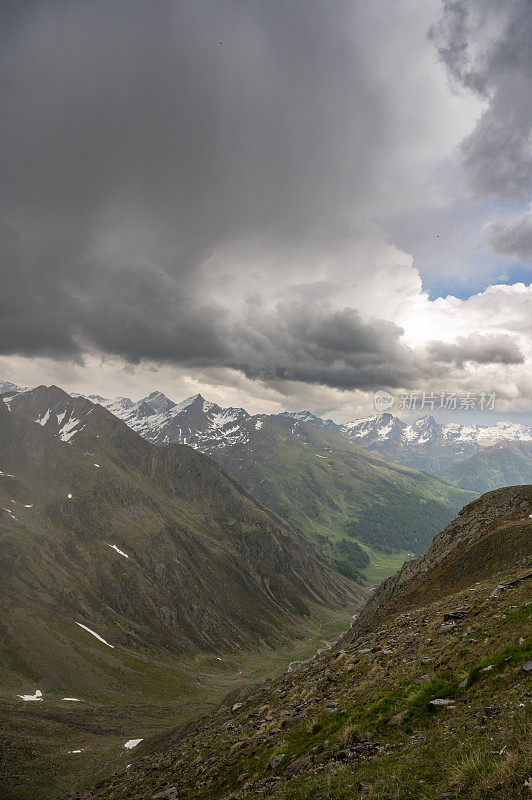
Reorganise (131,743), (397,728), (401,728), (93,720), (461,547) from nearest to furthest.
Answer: (401,728)
(397,728)
(461,547)
(131,743)
(93,720)

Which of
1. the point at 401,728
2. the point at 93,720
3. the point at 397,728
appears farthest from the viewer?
the point at 93,720

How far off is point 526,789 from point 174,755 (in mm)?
40144

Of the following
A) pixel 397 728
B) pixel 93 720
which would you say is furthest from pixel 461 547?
pixel 93 720

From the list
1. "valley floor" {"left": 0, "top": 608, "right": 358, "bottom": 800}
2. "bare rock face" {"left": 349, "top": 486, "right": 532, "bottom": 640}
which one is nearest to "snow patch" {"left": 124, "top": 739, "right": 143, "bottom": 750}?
"valley floor" {"left": 0, "top": 608, "right": 358, "bottom": 800}

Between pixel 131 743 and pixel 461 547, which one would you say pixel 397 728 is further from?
pixel 131 743

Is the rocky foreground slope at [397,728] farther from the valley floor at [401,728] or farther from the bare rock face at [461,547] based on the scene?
the bare rock face at [461,547]

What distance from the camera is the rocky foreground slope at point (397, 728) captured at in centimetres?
1084

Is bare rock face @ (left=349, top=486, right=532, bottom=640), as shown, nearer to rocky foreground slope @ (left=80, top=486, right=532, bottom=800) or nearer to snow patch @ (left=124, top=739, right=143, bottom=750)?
rocky foreground slope @ (left=80, top=486, right=532, bottom=800)

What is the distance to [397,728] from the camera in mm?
15898

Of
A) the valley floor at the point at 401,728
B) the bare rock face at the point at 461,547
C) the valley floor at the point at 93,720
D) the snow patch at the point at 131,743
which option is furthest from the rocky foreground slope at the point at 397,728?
the snow patch at the point at 131,743

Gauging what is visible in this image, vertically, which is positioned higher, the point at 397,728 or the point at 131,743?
the point at 397,728

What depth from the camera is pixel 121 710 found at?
383 feet

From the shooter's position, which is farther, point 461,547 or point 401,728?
point 461,547

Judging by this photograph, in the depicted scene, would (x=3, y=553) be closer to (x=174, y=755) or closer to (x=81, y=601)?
(x=81, y=601)
